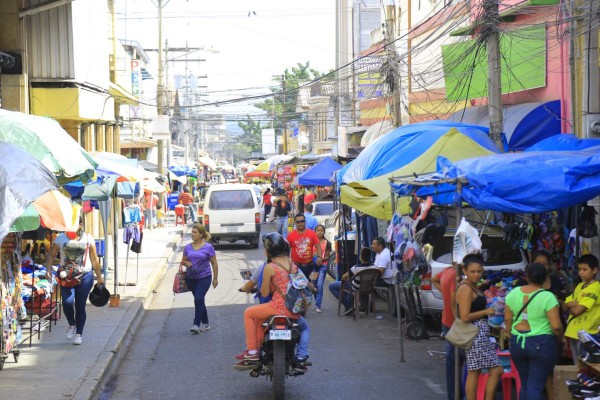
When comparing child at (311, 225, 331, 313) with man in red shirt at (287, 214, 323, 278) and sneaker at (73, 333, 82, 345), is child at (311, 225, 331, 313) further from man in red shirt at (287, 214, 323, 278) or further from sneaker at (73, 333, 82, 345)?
sneaker at (73, 333, 82, 345)

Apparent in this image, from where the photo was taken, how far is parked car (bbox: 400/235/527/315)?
517 inches

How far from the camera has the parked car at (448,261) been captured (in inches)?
517

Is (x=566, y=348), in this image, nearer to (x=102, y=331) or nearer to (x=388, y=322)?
(x=388, y=322)

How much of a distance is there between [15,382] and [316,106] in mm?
58302

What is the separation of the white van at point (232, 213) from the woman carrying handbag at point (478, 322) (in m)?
21.0

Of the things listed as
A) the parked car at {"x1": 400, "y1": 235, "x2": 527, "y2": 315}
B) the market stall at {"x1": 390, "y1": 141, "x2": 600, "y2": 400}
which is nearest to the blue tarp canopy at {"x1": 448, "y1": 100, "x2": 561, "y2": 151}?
the parked car at {"x1": 400, "y1": 235, "x2": 527, "y2": 315}

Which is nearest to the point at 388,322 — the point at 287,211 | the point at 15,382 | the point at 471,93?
the point at 15,382

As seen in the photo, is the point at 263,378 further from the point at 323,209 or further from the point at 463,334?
the point at 323,209

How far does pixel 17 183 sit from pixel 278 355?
317 centimetres

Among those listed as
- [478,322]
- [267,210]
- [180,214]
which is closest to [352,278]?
[478,322]

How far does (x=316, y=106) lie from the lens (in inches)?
2653

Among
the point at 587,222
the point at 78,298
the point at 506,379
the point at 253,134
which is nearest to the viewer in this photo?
the point at 506,379

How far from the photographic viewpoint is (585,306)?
8.02m

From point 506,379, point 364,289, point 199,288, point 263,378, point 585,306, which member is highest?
point 585,306
